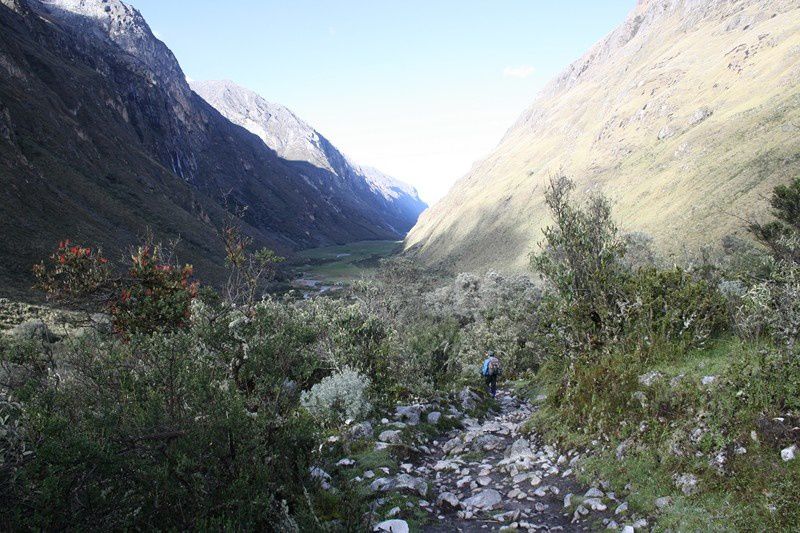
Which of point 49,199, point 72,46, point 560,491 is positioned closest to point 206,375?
point 560,491

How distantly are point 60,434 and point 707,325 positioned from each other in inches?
394

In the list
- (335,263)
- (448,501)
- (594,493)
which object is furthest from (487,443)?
(335,263)

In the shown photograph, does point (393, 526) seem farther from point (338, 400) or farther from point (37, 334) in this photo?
point (37, 334)

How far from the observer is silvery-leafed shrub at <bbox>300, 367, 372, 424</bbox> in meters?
10.3

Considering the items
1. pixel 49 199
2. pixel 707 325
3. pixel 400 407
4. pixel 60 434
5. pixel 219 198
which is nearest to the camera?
pixel 60 434

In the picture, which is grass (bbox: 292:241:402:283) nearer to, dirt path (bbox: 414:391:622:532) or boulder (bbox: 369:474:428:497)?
dirt path (bbox: 414:391:622:532)

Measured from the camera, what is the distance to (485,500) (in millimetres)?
6852

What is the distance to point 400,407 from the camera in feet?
37.5

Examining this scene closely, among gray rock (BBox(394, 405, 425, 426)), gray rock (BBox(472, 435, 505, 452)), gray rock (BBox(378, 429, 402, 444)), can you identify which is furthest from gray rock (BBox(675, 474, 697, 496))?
gray rock (BBox(394, 405, 425, 426))

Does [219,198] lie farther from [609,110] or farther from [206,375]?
[206,375]

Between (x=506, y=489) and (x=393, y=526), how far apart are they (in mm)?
2400

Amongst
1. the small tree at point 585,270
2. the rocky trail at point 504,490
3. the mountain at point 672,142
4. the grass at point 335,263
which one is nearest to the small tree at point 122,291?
the rocky trail at point 504,490

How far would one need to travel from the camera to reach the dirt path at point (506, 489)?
19.7ft

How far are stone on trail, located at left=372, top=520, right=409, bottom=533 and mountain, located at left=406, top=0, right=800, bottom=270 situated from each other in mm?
12439
